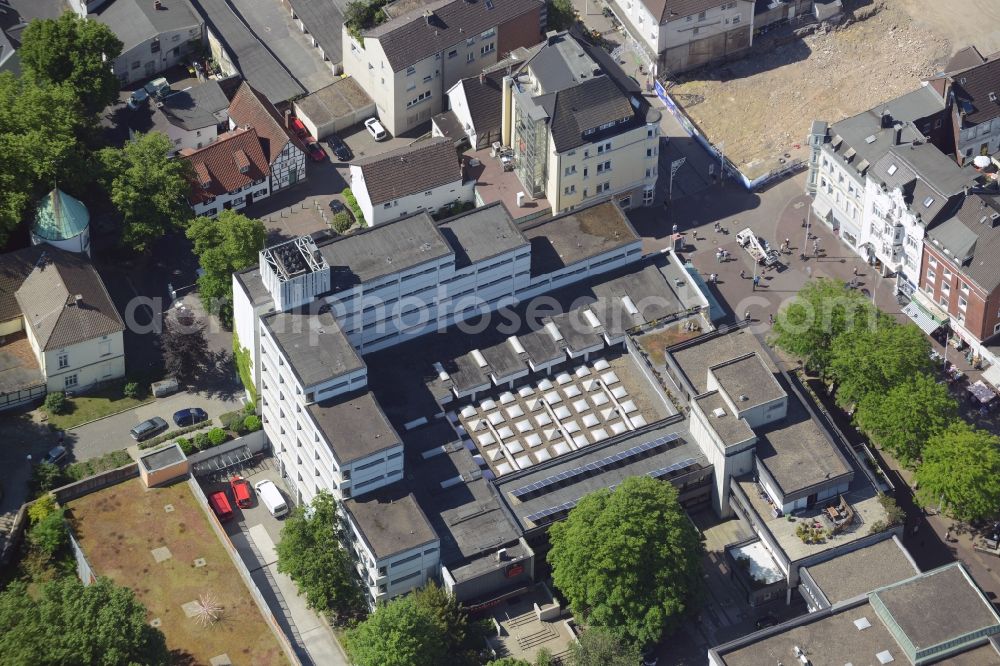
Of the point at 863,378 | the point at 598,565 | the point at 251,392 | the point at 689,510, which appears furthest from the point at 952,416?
the point at 251,392

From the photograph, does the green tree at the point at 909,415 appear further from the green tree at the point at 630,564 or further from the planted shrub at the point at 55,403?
the planted shrub at the point at 55,403

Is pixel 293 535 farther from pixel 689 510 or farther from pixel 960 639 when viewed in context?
pixel 960 639

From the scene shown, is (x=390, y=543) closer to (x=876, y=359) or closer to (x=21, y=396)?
(x=21, y=396)

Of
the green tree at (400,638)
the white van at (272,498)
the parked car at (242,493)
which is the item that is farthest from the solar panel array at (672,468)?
the parked car at (242,493)

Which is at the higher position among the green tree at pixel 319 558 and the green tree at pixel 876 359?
the green tree at pixel 319 558

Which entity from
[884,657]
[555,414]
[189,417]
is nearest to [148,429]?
[189,417]

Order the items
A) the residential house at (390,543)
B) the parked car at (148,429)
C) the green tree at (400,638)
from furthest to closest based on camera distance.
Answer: the parked car at (148,429) < the residential house at (390,543) < the green tree at (400,638)
